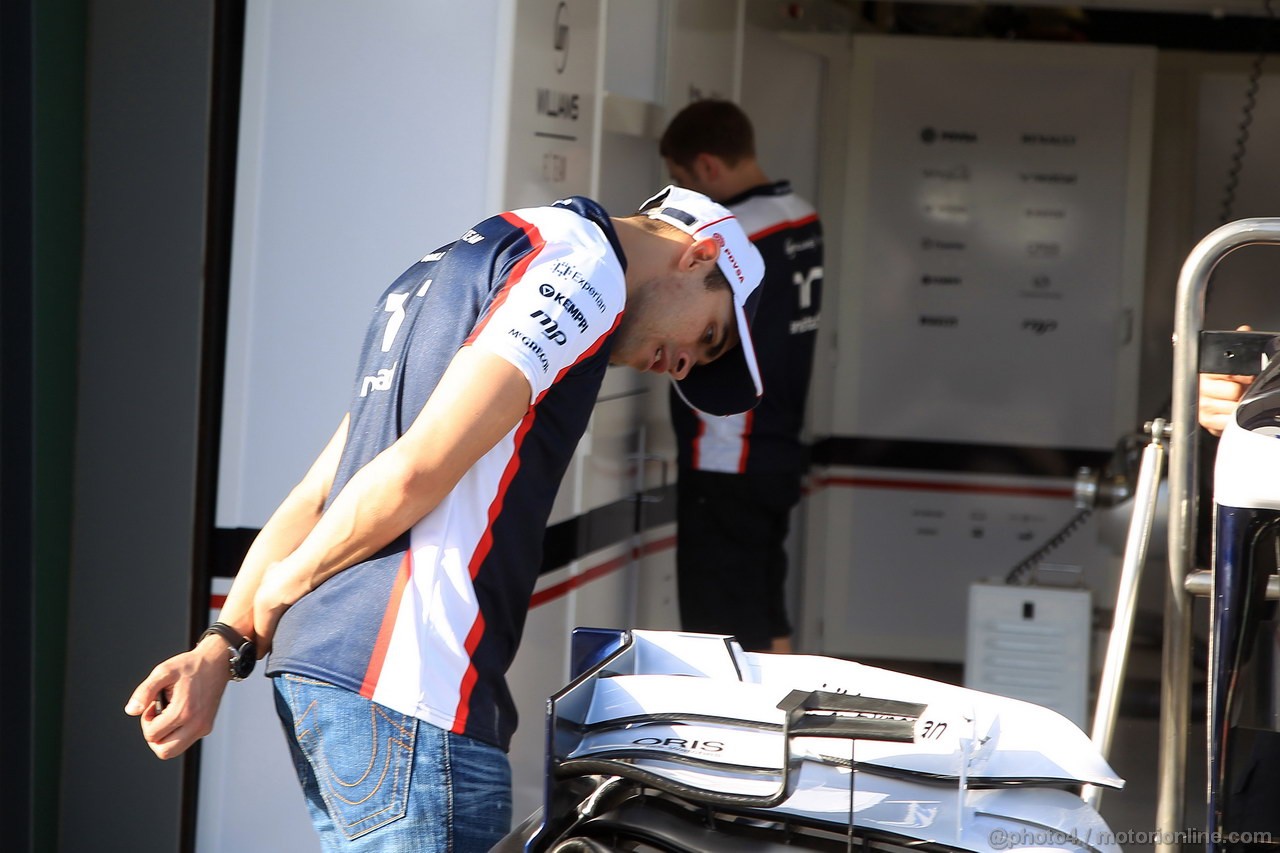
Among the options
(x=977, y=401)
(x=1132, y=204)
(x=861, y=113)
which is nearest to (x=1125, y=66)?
(x=1132, y=204)

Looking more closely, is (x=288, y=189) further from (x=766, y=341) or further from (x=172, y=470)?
(x=766, y=341)

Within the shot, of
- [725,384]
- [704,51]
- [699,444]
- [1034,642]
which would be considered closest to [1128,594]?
[725,384]

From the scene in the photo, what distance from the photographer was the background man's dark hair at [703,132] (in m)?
3.41

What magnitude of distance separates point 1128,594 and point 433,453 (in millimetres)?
802

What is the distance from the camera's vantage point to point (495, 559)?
145 cm

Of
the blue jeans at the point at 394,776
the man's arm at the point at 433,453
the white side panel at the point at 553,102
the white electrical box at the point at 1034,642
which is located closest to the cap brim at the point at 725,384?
the man's arm at the point at 433,453

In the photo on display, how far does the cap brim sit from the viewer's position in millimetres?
1730

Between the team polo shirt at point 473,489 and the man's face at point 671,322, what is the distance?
0.10 meters

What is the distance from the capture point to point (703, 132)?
134 inches

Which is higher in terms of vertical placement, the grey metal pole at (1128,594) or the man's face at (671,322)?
the man's face at (671,322)

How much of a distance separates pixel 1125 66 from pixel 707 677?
4.56 metres

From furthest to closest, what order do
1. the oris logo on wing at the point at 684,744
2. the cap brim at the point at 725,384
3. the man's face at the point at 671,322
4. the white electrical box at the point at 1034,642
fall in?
the white electrical box at the point at 1034,642, the cap brim at the point at 725,384, the man's face at the point at 671,322, the oris logo on wing at the point at 684,744

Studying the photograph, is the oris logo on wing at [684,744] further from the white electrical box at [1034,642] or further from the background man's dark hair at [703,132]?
the white electrical box at [1034,642]

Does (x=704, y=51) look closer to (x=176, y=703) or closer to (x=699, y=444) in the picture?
(x=699, y=444)
